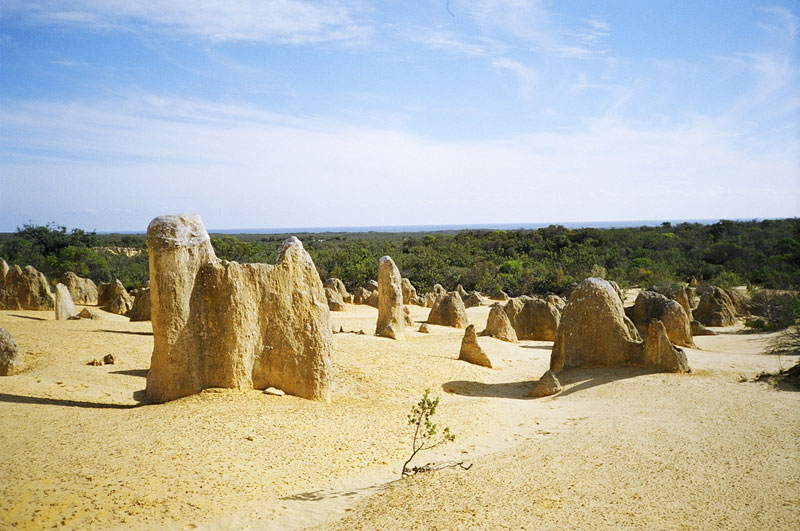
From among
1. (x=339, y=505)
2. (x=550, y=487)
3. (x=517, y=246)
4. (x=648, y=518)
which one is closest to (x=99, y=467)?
(x=339, y=505)

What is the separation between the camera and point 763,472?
570cm

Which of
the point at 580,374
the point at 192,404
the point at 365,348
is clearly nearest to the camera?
the point at 192,404

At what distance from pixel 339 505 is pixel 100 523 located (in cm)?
226

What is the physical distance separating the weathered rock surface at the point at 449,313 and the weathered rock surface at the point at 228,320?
12196 millimetres

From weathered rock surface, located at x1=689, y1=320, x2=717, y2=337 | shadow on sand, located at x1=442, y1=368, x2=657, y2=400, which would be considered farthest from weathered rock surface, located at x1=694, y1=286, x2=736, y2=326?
shadow on sand, located at x1=442, y1=368, x2=657, y2=400

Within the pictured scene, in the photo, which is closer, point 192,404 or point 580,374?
point 192,404

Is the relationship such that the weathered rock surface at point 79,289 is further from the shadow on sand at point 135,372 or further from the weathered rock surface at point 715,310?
the weathered rock surface at point 715,310

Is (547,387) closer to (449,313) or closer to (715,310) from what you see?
(449,313)

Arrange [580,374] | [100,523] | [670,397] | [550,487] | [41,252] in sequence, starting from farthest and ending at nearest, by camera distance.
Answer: [41,252] < [580,374] < [670,397] < [550,487] < [100,523]

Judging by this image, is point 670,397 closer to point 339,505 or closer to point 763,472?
point 763,472

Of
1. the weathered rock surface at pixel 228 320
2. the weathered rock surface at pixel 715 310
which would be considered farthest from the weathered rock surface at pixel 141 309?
the weathered rock surface at pixel 715 310

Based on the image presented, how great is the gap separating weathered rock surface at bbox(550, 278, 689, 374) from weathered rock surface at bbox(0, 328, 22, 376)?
1108 centimetres

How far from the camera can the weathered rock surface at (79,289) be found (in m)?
22.0

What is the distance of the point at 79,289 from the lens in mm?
22344
